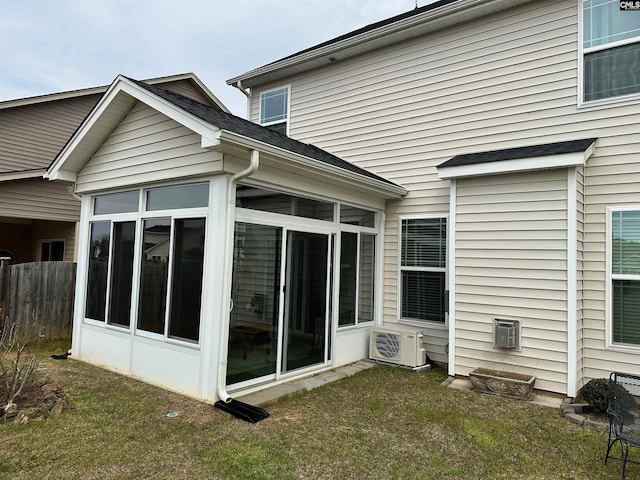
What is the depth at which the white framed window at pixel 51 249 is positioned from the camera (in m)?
11.0

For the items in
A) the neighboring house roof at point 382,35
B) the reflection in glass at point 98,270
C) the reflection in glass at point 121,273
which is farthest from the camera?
the neighboring house roof at point 382,35

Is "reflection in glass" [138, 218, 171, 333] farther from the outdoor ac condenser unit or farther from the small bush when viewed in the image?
the small bush

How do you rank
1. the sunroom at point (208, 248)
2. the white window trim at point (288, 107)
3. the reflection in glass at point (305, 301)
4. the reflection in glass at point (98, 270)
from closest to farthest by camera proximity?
1. the sunroom at point (208, 248)
2. the reflection in glass at point (305, 301)
3. the reflection in glass at point (98, 270)
4. the white window trim at point (288, 107)

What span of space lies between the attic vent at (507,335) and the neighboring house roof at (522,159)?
77.5 inches

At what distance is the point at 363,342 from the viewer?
6676 mm

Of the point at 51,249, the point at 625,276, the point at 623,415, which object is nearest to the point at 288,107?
the point at 625,276

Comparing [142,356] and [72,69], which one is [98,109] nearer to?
[142,356]

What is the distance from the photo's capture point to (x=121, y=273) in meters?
5.81

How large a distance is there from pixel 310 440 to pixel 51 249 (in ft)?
35.4

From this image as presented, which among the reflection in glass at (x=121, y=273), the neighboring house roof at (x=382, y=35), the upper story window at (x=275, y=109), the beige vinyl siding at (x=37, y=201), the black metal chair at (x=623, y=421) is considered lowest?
the black metal chair at (x=623, y=421)

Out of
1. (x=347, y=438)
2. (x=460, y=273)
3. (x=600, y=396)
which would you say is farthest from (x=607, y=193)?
(x=347, y=438)

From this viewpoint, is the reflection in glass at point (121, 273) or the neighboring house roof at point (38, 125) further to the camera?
the neighboring house roof at point (38, 125)

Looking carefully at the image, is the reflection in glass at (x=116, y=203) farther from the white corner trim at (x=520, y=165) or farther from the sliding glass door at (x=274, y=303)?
the white corner trim at (x=520, y=165)

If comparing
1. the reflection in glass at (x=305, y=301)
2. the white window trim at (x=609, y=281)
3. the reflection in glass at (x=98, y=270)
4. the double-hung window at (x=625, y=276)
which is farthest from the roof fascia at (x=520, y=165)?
the reflection in glass at (x=98, y=270)
